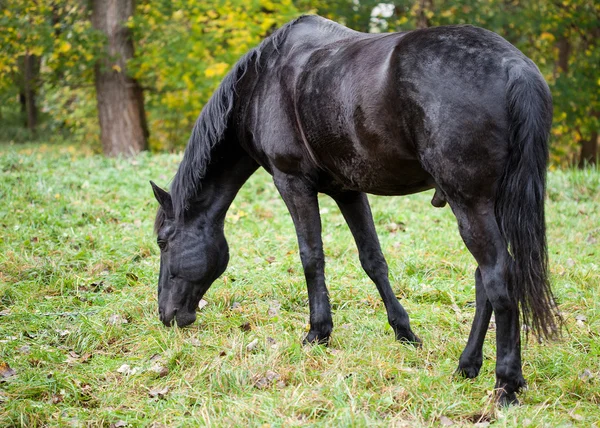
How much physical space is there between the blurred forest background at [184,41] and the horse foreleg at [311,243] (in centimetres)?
800

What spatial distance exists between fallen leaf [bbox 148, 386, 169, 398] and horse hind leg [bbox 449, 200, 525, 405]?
184cm

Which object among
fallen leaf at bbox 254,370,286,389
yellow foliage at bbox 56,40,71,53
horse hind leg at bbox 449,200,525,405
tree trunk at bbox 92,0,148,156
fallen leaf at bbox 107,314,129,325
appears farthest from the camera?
tree trunk at bbox 92,0,148,156

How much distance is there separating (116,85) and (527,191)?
1160 centimetres

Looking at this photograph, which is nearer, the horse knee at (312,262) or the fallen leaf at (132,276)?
the horse knee at (312,262)

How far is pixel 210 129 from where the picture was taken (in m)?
4.38

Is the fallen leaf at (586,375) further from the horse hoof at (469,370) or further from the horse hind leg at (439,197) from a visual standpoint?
the horse hind leg at (439,197)

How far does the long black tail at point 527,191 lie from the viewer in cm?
287

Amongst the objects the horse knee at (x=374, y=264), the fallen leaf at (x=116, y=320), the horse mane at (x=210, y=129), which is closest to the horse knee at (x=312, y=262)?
the horse knee at (x=374, y=264)

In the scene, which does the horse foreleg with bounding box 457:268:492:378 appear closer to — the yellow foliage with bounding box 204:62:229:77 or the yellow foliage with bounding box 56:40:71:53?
the yellow foliage with bounding box 204:62:229:77

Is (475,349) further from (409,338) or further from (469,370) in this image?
(409,338)

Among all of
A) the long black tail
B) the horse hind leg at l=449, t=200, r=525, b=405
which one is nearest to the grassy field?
the horse hind leg at l=449, t=200, r=525, b=405

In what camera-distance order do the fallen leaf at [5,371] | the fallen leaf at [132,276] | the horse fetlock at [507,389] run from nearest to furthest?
the horse fetlock at [507,389]
the fallen leaf at [5,371]
the fallen leaf at [132,276]

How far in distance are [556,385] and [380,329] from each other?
51.3 inches

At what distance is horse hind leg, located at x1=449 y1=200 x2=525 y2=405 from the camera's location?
3025 millimetres
